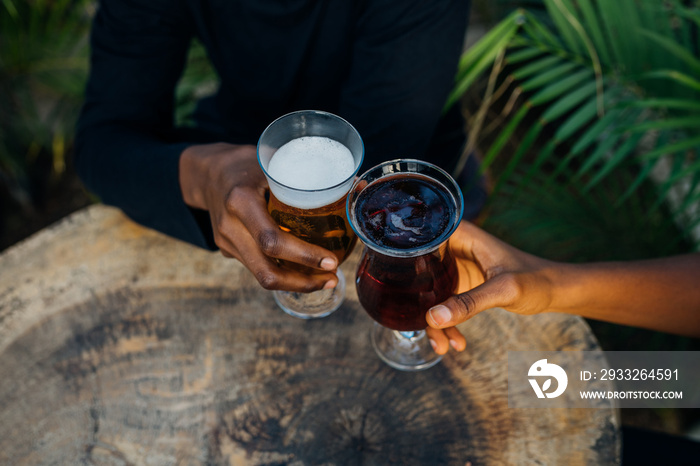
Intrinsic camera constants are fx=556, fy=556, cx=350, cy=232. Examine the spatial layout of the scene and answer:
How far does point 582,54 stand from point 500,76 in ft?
4.24

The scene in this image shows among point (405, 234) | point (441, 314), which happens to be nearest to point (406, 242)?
point (405, 234)

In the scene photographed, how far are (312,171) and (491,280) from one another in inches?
20.2

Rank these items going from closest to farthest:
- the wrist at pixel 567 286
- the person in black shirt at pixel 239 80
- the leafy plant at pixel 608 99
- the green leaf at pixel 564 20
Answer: the wrist at pixel 567 286 → the person in black shirt at pixel 239 80 → the leafy plant at pixel 608 99 → the green leaf at pixel 564 20

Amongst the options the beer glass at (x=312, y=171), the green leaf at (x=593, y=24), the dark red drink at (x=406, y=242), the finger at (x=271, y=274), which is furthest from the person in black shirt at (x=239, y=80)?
the green leaf at (x=593, y=24)

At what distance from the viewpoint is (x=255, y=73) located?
7.00 feet

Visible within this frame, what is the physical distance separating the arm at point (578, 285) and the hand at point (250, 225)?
33 centimetres

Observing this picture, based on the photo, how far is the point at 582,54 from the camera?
2.36 metres

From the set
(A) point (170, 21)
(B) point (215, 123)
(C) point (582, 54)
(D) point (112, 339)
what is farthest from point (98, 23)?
(C) point (582, 54)

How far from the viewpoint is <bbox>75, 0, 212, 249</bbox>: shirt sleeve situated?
184cm

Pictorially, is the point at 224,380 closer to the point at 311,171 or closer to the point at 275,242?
the point at 275,242

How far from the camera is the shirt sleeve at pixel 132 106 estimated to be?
1.84m

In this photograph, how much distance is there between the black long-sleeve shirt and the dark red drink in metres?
0.69

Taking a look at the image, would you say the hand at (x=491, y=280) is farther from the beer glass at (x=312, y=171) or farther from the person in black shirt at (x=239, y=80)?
the person in black shirt at (x=239, y=80)

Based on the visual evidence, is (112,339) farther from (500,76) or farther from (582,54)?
(500,76)
